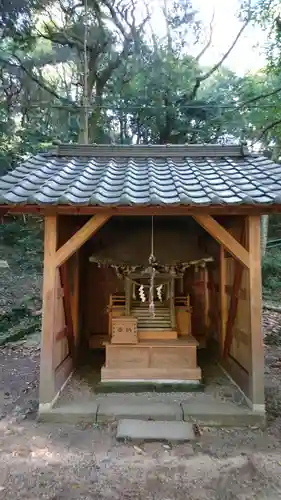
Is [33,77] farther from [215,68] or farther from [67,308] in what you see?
[67,308]

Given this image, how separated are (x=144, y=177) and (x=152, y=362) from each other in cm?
232

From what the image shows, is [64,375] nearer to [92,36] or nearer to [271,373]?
[271,373]

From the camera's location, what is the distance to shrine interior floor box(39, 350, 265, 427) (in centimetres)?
380

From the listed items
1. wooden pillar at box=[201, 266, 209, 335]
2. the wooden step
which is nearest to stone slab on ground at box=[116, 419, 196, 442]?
the wooden step

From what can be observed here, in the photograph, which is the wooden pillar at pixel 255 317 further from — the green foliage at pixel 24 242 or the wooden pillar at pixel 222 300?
the green foliage at pixel 24 242

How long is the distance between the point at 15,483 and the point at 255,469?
1.86 metres

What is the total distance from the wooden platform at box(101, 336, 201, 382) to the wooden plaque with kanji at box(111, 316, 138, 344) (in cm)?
8

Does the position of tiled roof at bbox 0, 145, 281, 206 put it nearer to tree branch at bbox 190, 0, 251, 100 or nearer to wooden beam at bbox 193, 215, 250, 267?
wooden beam at bbox 193, 215, 250, 267

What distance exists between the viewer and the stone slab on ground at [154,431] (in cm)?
345

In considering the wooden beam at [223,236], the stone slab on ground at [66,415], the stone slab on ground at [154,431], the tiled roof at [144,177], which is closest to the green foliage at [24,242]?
the tiled roof at [144,177]

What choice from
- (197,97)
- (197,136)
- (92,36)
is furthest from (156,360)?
(92,36)

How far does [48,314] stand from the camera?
3889 mm

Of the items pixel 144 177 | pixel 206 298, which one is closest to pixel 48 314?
pixel 144 177

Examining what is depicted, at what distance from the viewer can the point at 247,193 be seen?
3549 millimetres
